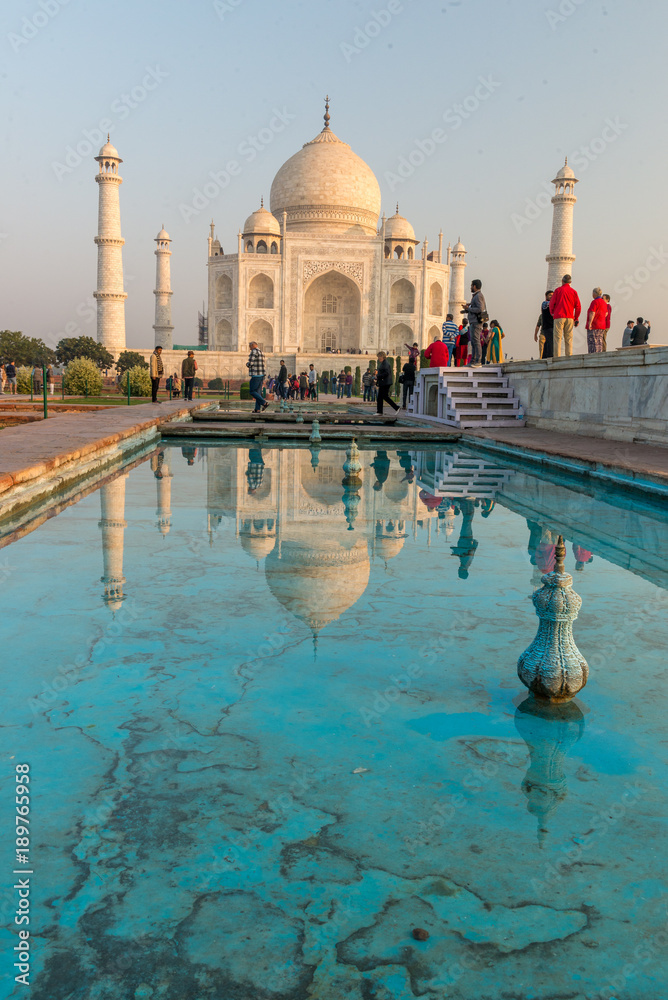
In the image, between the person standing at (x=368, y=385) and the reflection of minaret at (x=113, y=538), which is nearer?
the reflection of minaret at (x=113, y=538)

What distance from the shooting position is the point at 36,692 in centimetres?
197

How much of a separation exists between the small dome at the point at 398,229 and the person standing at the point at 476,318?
30.3m

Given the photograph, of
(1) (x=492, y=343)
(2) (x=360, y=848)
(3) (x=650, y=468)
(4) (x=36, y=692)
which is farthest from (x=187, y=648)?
(1) (x=492, y=343)

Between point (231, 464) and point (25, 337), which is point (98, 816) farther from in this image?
point (25, 337)

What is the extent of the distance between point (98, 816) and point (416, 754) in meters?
0.66

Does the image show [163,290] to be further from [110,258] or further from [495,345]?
[495,345]

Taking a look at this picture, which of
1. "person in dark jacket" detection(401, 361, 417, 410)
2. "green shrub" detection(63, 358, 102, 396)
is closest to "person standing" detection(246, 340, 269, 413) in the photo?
"person in dark jacket" detection(401, 361, 417, 410)

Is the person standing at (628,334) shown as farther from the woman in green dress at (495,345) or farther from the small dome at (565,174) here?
the small dome at (565,174)

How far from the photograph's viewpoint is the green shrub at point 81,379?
1747 centimetres

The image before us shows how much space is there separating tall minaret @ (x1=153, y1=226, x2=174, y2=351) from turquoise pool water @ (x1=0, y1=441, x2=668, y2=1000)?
116 ft

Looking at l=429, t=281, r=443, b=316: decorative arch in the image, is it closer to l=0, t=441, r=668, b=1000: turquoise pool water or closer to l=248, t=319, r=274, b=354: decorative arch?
l=248, t=319, r=274, b=354: decorative arch

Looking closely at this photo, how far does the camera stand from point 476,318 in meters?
10.9

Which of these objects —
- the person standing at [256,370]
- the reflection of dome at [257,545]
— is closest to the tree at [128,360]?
the person standing at [256,370]

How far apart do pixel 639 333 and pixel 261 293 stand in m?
27.2
